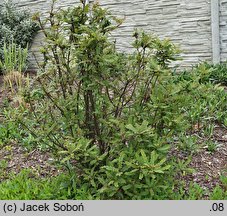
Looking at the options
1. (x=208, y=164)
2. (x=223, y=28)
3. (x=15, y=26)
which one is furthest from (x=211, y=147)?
(x=15, y=26)

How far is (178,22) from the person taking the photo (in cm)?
653

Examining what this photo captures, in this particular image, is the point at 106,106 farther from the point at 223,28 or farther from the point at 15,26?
the point at 15,26

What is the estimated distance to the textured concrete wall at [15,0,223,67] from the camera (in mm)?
6270

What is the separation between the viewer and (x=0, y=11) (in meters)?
8.20

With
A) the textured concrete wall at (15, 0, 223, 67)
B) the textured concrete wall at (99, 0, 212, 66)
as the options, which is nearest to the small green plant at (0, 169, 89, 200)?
the textured concrete wall at (15, 0, 223, 67)

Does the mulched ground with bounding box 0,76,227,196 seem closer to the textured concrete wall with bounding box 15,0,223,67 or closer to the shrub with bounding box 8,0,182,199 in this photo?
the shrub with bounding box 8,0,182,199

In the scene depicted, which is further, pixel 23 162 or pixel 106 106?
pixel 23 162

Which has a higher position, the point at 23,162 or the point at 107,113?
the point at 107,113

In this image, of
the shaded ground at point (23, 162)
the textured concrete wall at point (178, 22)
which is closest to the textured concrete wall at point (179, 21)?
the textured concrete wall at point (178, 22)

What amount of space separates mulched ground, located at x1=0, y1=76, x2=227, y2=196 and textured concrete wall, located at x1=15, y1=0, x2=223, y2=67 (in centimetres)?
224

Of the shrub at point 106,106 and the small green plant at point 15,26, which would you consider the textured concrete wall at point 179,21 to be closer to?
the small green plant at point 15,26

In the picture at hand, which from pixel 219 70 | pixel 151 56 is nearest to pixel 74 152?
pixel 151 56

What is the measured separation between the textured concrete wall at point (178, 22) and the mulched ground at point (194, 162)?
2.24 m

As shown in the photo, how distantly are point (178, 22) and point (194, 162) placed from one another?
3.23 m
